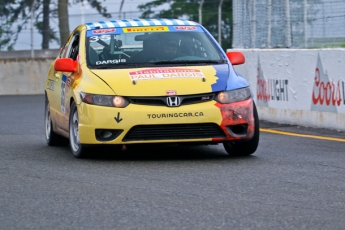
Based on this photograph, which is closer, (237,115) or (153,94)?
(153,94)

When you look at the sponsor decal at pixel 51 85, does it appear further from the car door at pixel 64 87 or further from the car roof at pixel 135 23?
the car roof at pixel 135 23

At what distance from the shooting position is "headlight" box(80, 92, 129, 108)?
947 centimetres

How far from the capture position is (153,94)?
9461 millimetres

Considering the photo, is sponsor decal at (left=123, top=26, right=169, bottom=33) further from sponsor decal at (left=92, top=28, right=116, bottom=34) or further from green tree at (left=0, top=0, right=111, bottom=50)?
green tree at (left=0, top=0, right=111, bottom=50)

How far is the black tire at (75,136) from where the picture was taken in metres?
9.95

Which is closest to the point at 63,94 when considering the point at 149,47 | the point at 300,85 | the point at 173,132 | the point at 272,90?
the point at 149,47

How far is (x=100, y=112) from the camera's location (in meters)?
9.52

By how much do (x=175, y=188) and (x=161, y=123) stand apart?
70.1 inches

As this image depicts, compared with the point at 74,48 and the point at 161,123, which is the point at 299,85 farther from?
the point at 161,123

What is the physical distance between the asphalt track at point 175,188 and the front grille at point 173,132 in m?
0.25

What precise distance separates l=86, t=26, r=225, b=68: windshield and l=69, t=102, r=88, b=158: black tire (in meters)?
0.53

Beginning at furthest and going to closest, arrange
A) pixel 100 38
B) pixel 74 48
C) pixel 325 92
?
pixel 325 92 < pixel 74 48 < pixel 100 38

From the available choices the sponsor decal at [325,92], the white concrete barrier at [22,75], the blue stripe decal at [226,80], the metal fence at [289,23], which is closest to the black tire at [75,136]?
the blue stripe decal at [226,80]

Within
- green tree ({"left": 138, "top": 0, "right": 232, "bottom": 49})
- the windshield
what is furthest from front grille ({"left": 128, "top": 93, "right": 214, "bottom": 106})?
green tree ({"left": 138, "top": 0, "right": 232, "bottom": 49})
